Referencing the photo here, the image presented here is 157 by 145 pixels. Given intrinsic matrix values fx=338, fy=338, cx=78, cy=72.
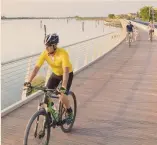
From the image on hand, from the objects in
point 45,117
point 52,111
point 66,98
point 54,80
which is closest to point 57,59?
point 54,80

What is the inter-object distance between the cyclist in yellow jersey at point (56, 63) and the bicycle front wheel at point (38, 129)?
1.52 feet

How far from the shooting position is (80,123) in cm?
676

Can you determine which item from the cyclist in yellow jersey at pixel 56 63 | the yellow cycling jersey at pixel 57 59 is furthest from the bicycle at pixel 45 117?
A: the yellow cycling jersey at pixel 57 59

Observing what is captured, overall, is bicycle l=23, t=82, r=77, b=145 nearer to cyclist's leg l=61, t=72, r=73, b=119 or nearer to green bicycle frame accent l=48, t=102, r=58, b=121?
green bicycle frame accent l=48, t=102, r=58, b=121

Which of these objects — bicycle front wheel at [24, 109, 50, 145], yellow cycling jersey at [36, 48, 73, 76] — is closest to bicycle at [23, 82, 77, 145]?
bicycle front wheel at [24, 109, 50, 145]

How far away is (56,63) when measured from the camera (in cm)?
544

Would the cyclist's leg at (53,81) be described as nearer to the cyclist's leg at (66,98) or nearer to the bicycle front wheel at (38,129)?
the cyclist's leg at (66,98)

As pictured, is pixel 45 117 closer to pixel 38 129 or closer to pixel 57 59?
pixel 38 129

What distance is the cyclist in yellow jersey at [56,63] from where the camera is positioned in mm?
5004

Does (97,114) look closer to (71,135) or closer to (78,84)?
(71,135)

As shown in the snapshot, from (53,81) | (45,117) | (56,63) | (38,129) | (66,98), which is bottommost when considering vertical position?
(38,129)

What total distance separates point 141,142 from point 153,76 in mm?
6768

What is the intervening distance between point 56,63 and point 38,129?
1093mm

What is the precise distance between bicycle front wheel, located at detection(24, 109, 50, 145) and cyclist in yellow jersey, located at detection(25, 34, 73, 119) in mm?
462
